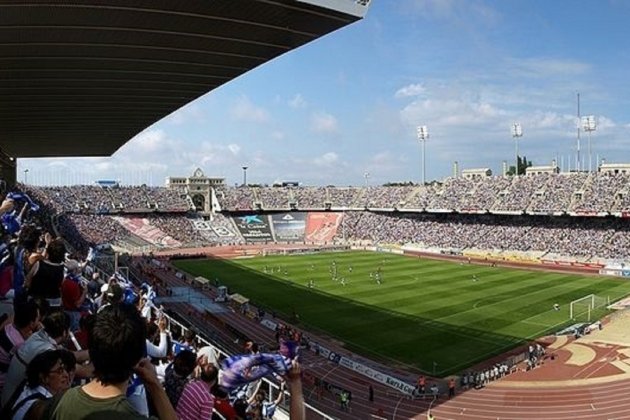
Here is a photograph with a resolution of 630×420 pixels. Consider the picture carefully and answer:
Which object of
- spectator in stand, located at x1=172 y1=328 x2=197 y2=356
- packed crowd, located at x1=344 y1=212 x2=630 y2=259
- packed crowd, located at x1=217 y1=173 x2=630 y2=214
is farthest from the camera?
packed crowd, located at x1=217 y1=173 x2=630 y2=214

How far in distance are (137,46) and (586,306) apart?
3026cm

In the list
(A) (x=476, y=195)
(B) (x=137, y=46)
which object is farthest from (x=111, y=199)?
(B) (x=137, y=46)

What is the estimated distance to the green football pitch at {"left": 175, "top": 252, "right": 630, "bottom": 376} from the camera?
27.2 m

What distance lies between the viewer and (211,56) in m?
18.2

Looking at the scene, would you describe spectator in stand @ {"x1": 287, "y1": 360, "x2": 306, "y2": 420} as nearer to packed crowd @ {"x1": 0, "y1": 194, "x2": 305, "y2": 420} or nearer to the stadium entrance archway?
packed crowd @ {"x1": 0, "y1": 194, "x2": 305, "y2": 420}

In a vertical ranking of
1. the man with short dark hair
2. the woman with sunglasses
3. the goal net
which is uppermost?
the man with short dark hair

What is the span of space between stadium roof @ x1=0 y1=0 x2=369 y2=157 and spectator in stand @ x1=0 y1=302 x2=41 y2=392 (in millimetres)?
10007

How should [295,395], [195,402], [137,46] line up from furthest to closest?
[137,46], [195,402], [295,395]

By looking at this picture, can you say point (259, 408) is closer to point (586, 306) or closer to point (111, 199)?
point (586, 306)

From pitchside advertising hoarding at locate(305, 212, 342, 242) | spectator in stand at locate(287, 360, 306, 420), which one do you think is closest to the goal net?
spectator in stand at locate(287, 360, 306, 420)

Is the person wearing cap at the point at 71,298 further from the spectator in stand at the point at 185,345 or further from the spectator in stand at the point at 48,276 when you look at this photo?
the spectator in stand at the point at 185,345

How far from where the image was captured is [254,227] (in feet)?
264

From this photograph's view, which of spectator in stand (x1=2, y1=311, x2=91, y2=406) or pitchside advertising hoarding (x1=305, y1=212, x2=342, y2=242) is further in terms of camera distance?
pitchside advertising hoarding (x1=305, y1=212, x2=342, y2=242)

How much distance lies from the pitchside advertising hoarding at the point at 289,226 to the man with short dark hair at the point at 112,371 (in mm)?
75436
